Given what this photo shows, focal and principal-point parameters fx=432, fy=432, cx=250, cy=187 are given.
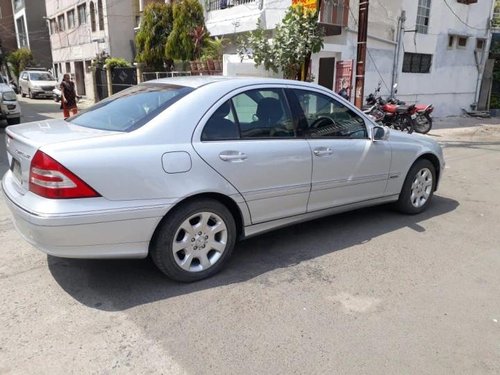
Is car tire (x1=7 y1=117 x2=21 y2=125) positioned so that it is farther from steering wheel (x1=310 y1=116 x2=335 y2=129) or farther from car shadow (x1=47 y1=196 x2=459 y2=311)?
steering wheel (x1=310 y1=116 x2=335 y2=129)

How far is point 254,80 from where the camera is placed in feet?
12.8

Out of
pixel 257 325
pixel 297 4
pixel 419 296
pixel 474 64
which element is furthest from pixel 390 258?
pixel 474 64

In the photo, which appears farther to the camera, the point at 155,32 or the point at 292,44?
the point at 155,32

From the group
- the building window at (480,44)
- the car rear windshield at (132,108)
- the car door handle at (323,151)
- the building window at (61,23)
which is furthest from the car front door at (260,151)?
the building window at (61,23)

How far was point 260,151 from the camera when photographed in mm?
3658

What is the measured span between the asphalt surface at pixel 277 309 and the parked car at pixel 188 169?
Answer: 0.39 metres

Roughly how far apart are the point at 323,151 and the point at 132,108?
1774 mm

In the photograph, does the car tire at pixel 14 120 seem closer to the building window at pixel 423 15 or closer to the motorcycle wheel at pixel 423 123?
the motorcycle wheel at pixel 423 123

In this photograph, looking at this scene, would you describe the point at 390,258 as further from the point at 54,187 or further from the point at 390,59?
the point at 390,59

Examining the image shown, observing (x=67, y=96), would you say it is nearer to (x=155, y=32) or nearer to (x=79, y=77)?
(x=155, y=32)

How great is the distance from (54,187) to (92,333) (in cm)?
100

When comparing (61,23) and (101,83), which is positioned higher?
(61,23)

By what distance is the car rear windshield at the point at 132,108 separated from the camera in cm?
338

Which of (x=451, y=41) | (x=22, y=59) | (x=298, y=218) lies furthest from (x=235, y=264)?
(x=22, y=59)
